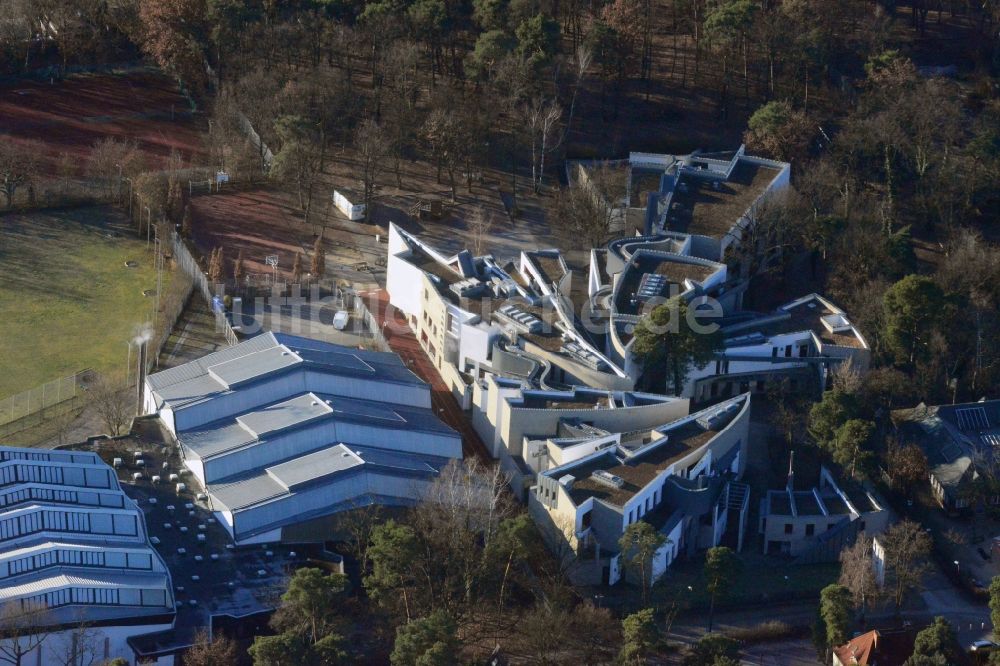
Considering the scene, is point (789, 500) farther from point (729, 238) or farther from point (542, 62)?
point (542, 62)

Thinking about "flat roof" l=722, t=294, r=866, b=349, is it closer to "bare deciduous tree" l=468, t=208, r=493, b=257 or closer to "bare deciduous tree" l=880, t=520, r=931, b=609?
"bare deciduous tree" l=880, t=520, r=931, b=609

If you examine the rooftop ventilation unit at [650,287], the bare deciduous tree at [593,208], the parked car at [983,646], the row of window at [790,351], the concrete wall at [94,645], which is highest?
the bare deciduous tree at [593,208]

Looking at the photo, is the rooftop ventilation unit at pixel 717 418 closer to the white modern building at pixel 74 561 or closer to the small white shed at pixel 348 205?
the white modern building at pixel 74 561

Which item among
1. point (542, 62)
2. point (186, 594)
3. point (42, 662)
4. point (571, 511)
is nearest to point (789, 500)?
point (571, 511)

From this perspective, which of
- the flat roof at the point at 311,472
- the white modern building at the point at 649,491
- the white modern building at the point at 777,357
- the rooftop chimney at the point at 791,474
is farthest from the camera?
the white modern building at the point at 777,357

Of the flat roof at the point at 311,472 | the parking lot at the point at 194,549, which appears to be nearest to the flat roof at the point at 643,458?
the flat roof at the point at 311,472

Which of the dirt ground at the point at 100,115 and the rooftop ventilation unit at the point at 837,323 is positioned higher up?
the dirt ground at the point at 100,115

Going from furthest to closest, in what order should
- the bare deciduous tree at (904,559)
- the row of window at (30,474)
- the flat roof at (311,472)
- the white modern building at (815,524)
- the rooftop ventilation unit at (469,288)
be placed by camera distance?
1. the rooftop ventilation unit at (469,288)
2. the white modern building at (815,524)
3. the flat roof at (311,472)
4. the row of window at (30,474)
5. the bare deciduous tree at (904,559)
